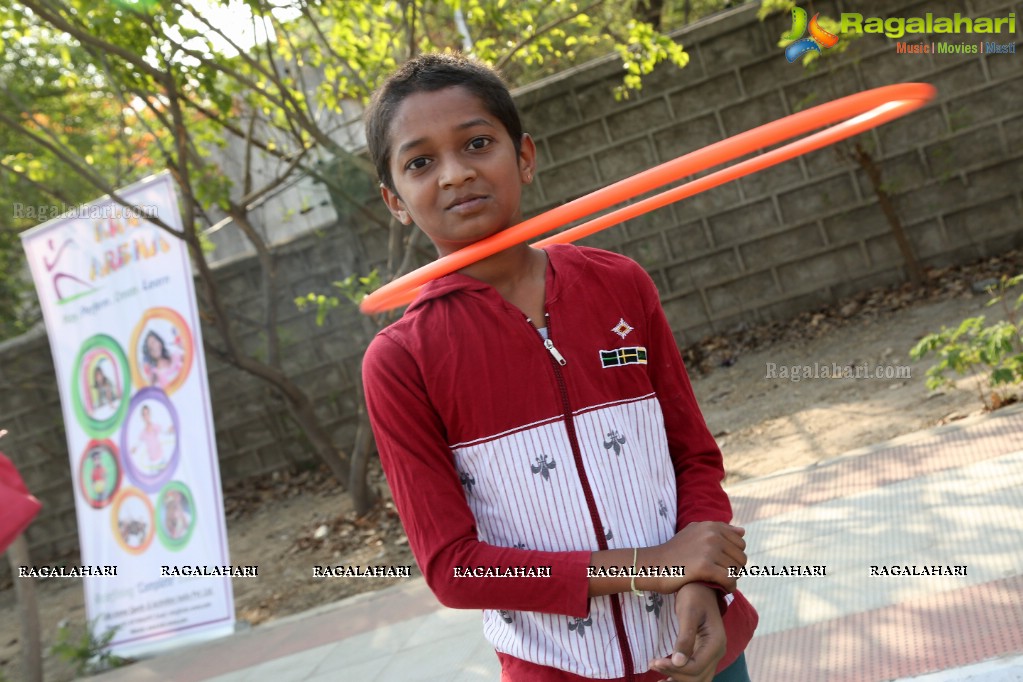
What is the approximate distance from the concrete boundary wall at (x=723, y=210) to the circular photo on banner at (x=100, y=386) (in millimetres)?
2954

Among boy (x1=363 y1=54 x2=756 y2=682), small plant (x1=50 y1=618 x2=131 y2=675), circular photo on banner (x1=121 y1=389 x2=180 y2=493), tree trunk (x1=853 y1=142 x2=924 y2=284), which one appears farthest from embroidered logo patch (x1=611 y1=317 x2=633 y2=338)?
tree trunk (x1=853 y1=142 x2=924 y2=284)

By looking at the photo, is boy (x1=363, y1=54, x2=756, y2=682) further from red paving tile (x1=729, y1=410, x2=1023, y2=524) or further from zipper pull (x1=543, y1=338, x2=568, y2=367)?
red paving tile (x1=729, y1=410, x2=1023, y2=524)

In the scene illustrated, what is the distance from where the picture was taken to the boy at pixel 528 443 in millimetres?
1565

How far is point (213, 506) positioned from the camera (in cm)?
575

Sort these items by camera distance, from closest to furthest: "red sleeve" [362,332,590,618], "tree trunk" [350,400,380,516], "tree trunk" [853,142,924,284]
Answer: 1. "red sleeve" [362,332,590,618]
2. "tree trunk" [350,400,380,516]
3. "tree trunk" [853,142,924,284]

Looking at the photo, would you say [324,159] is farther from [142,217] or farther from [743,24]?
[743,24]

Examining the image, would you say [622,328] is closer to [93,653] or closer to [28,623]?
[28,623]

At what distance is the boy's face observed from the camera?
1697 millimetres

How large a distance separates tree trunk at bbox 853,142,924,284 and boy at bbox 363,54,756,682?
277 inches

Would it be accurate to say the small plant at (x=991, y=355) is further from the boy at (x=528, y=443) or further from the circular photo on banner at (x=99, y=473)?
the circular photo on banner at (x=99, y=473)

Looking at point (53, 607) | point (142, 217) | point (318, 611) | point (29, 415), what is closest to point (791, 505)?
point (318, 611)

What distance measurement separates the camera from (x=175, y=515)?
5855 mm

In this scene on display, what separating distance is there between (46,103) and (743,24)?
20.7 ft

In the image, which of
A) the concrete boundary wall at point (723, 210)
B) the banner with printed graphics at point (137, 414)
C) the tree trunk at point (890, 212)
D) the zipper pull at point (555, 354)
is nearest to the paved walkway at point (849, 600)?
the banner with printed graphics at point (137, 414)
